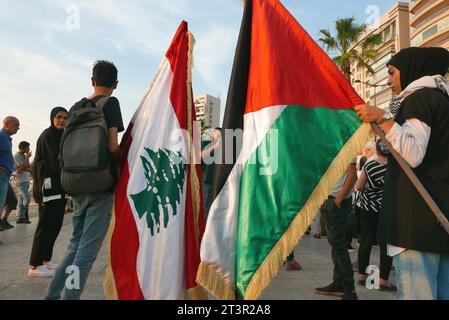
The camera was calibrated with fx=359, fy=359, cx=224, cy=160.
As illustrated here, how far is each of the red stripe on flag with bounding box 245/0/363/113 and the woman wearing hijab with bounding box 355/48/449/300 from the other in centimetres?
45

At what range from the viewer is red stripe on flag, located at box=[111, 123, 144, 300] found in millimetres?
2607

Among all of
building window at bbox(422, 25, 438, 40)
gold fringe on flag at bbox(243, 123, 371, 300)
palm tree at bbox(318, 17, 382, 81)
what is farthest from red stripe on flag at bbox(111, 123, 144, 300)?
building window at bbox(422, 25, 438, 40)

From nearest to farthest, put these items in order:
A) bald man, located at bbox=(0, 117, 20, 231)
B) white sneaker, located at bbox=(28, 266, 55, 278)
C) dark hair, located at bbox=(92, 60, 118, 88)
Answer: dark hair, located at bbox=(92, 60, 118, 88), white sneaker, located at bbox=(28, 266, 55, 278), bald man, located at bbox=(0, 117, 20, 231)

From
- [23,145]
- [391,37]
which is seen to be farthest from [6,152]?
[391,37]

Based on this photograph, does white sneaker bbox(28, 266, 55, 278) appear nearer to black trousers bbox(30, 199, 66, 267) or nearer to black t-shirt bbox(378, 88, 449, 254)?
black trousers bbox(30, 199, 66, 267)

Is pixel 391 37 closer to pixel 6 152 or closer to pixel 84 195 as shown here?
pixel 6 152

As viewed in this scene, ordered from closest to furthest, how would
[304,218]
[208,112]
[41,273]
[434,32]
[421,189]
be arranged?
[421,189] → [304,218] → [41,273] → [434,32] → [208,112]

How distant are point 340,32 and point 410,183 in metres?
27.4

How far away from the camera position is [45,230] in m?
4.11

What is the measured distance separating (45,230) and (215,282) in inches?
106

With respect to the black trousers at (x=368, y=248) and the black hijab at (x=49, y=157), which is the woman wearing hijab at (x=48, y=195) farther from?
the black trousers at (x=368, y=248)

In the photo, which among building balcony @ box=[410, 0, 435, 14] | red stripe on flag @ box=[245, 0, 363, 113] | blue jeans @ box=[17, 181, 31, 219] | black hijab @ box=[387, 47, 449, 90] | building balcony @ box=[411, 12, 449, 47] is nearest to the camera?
black hijab @ box=[387, 47, 449, 90]

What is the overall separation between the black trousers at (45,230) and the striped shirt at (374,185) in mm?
3625

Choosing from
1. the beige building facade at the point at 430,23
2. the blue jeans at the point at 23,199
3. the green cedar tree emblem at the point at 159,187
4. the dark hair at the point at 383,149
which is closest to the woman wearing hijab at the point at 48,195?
the green cedar tree emblem at the point at 159,187
